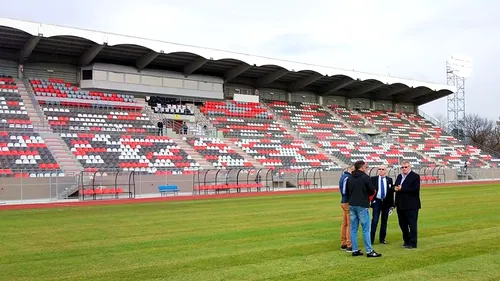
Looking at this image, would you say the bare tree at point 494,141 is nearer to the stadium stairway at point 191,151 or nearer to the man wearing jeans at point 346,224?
the stadium stairway at point 191,151

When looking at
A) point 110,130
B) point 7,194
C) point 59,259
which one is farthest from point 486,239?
point 110,130

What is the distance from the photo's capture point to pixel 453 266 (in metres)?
8.99

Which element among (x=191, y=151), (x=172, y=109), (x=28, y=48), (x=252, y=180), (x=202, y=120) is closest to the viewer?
(x=252, y=180)

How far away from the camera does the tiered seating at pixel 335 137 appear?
162ft

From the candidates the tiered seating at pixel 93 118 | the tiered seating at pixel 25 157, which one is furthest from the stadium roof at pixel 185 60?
the tiered seating at pixel 25 157

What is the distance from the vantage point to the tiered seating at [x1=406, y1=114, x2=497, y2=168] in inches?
2240

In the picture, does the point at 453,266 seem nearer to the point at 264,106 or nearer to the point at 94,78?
the point at 94,78

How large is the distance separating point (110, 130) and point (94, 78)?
21.8 ft

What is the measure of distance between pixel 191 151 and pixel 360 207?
2946 cm

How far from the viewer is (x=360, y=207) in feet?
33.2

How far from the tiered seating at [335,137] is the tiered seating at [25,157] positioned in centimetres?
2520

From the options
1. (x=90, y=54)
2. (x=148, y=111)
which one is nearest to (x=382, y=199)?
(x=148, y=111)

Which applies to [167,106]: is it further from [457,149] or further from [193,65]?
[457,149]

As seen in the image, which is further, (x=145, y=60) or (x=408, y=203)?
(x=145, y=60)
